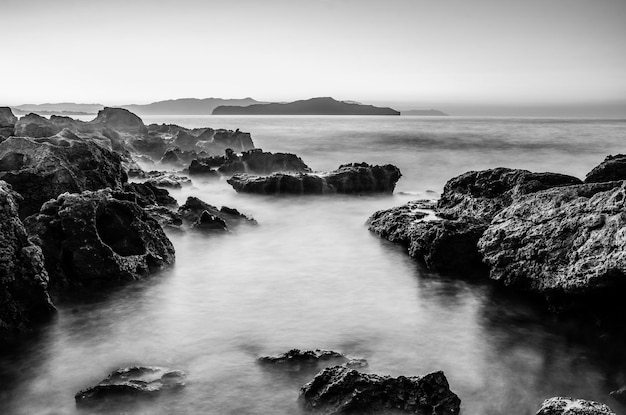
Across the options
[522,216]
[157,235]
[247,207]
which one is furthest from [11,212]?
[247,207]

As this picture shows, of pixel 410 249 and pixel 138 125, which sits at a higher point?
pixel 138 125

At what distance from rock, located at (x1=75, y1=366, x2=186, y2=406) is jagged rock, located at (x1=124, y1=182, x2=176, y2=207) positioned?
7.83m

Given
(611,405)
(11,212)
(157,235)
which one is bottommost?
(611,405)

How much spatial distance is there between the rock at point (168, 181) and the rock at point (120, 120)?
74.1 feet

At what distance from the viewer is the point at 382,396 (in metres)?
5.24

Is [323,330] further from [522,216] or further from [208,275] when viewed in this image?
[522,216]

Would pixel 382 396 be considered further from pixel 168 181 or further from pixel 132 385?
pixel 168 181

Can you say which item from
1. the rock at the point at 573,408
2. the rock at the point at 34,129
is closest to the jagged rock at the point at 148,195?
the rock at the point at 34,129

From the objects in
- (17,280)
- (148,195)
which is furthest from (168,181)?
(17,280)

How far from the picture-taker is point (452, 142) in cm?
4638

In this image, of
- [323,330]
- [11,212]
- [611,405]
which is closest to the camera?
[611,405]

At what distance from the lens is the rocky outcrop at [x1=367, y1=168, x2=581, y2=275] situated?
33.1 feet

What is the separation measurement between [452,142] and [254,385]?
142ft

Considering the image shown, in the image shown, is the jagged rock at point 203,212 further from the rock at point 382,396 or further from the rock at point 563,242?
the rock at point 382,396
